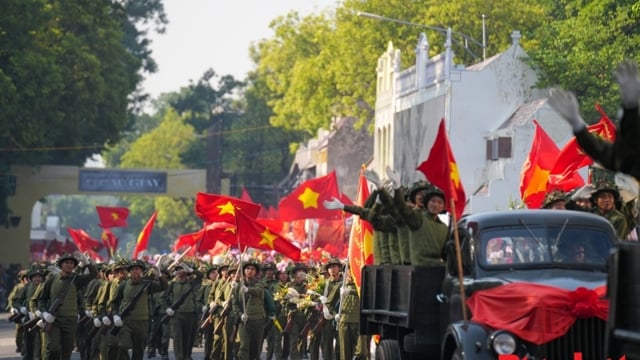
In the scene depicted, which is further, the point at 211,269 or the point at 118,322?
the point at 211,269

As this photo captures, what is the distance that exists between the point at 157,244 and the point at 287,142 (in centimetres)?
4895

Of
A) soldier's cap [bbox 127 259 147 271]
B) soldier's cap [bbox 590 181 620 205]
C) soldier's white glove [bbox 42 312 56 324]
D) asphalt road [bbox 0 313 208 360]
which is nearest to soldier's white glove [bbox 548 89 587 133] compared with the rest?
soldier's cap [bbox 590 181 620 205]

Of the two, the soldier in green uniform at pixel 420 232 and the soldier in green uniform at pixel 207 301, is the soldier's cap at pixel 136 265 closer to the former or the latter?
the soldier in green uniform at pixel 207 301

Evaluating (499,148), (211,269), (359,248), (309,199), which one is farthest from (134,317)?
(499,148)

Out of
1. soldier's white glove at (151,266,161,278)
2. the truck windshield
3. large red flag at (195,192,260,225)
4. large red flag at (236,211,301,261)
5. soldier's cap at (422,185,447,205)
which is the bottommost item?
the truck windshield

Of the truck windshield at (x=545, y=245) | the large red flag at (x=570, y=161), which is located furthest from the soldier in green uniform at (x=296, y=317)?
the truck windshield at (x=545, y=245)

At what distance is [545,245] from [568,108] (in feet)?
15.5

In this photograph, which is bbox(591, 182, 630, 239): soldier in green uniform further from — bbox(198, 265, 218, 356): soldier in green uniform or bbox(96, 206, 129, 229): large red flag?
bbox(96, 206, 129, 229): large red flag

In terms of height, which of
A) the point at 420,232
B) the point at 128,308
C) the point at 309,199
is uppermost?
the point at 309,199

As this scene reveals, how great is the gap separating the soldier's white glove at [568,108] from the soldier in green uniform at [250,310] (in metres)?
17.6

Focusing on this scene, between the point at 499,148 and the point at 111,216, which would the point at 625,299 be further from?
the point at 111,216

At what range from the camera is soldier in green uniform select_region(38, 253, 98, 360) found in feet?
85.7

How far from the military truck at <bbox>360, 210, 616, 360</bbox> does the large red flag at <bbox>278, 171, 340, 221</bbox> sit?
21.9m

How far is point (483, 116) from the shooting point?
59312mm
